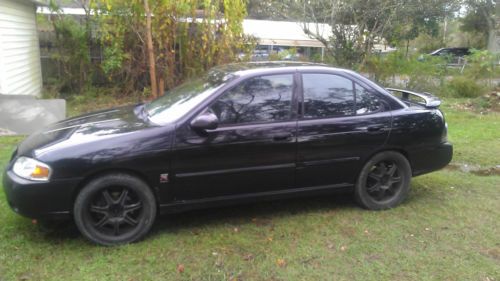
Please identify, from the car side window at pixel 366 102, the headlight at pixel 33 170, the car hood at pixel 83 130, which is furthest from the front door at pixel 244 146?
the headlight at pixel 33 170

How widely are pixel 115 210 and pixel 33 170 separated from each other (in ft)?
2.37

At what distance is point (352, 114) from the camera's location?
14.9ft

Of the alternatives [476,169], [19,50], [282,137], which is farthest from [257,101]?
[19,50]

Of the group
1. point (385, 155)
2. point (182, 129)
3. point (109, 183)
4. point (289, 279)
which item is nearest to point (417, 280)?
point (289, 279)

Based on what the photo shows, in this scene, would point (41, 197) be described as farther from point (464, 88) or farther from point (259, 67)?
point (464, 88)

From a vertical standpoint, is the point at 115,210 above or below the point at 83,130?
below

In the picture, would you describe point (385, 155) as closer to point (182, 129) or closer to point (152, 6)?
point (182, 129)

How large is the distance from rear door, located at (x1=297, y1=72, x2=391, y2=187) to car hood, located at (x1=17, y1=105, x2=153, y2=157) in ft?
5.02

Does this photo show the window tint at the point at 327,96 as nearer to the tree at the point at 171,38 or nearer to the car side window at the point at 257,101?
the car side window at the point at 257,101

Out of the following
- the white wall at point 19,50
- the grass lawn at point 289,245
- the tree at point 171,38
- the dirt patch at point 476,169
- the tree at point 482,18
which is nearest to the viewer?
the grass lawn at point 289,245

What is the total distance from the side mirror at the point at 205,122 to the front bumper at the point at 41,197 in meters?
1.06

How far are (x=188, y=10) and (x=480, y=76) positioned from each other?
9.19m

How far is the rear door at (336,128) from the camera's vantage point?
171 inches

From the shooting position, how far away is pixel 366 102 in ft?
15.3
